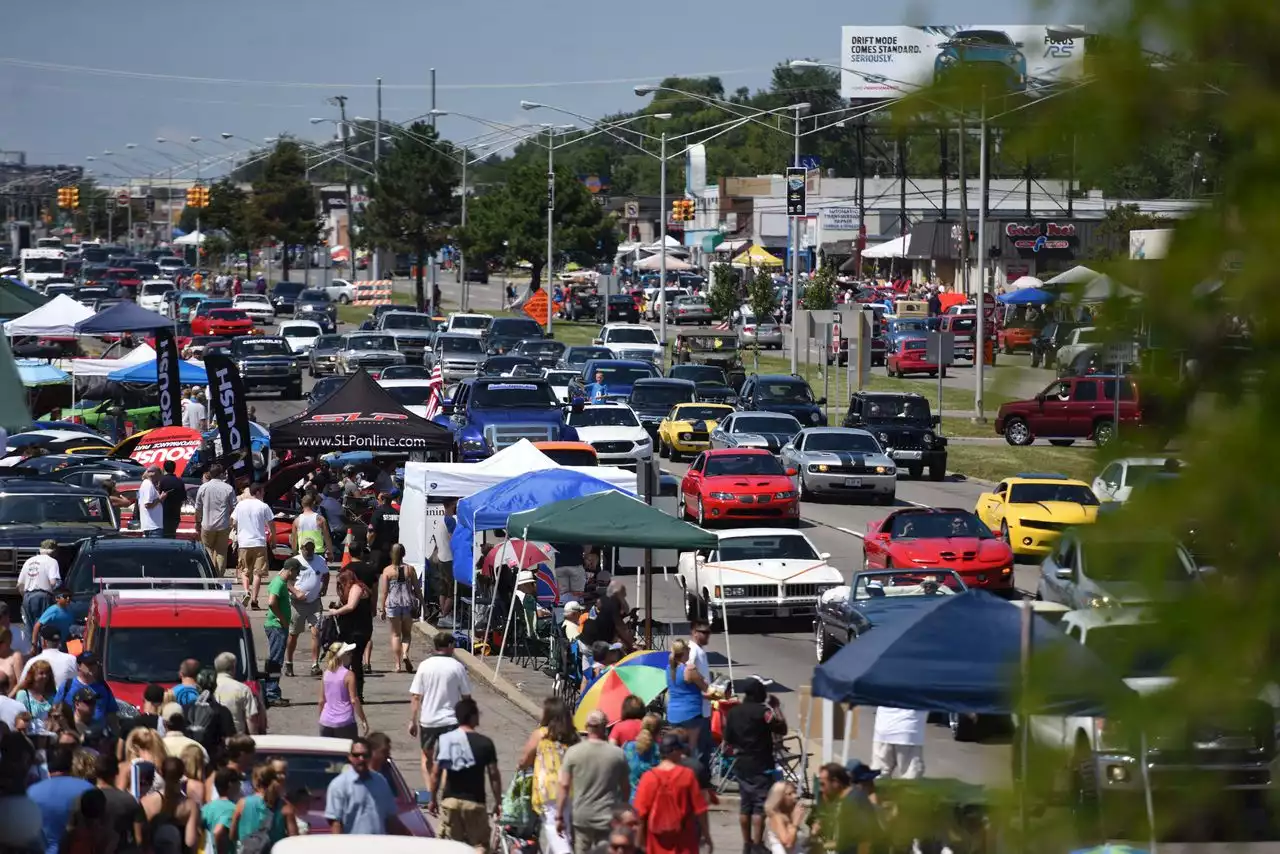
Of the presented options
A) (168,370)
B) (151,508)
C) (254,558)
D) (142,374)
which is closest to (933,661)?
(254,558)

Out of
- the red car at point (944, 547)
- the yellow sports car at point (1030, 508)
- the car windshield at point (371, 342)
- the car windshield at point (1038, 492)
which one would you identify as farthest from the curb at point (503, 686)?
the car windshield at point (371, 342)

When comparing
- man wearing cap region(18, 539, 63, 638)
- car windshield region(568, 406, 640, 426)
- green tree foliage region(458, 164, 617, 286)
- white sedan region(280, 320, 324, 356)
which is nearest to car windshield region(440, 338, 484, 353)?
white sedan region(280, 320, 324, 356)

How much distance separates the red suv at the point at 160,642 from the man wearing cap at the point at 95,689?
3.98ft

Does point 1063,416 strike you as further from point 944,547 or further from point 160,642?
point 160,642

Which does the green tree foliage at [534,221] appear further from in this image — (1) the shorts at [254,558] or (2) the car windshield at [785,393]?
(1) the shorts at [254,558]

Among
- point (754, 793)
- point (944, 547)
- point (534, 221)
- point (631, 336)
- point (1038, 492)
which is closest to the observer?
point (754, 793)

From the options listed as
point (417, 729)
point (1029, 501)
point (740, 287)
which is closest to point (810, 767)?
point (417, 729)

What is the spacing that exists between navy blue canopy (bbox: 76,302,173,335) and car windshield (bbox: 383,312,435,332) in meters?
29.6

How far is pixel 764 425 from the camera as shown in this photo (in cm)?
4100

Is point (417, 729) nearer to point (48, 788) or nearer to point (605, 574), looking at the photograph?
point (48, 788)

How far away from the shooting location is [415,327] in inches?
2719

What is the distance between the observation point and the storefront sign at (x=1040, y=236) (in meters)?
83.8

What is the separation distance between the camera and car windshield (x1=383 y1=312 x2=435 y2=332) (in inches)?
2689

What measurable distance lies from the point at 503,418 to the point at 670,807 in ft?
80.4
